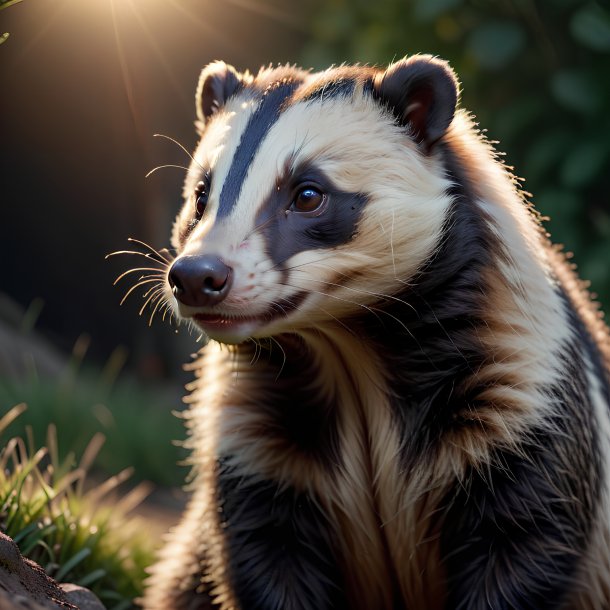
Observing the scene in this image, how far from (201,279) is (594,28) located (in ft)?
10.2

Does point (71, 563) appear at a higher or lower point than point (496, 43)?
lower

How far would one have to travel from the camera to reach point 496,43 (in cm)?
477

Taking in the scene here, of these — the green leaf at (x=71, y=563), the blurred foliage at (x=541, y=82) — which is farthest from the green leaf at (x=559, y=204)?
the green leaf at (x=71, y=563)

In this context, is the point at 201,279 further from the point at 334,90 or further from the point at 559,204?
the point at 559,204

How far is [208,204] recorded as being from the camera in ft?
7.77

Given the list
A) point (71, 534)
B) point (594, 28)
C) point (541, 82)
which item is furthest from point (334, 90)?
point (541, 82)

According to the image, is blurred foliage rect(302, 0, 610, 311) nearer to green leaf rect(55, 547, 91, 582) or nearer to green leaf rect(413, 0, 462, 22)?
green leaf rect(413, 0, 462, 22)

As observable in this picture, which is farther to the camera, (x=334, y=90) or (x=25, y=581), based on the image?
(x=334, y=90)

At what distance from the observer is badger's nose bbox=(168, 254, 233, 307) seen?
2062 millimetres

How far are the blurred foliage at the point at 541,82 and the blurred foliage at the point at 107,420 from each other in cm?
226

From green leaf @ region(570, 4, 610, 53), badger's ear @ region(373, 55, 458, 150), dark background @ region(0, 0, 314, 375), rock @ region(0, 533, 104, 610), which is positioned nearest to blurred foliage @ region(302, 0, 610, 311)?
green leaf @ region(570, 4, 610, 53)

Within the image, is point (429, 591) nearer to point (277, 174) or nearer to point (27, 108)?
point (277, 174)

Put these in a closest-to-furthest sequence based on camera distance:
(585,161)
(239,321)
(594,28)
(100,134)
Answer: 1. (239,321)
2. (594,28)
3. (585,161)
4. (100,134)

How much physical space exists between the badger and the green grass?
1.75 feet
